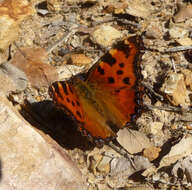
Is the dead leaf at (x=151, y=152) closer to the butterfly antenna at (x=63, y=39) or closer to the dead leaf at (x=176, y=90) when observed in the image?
the dead leaf at (x=176, y=90)

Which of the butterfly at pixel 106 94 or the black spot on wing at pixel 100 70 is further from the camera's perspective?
the black spot on wing at pixel 100 70

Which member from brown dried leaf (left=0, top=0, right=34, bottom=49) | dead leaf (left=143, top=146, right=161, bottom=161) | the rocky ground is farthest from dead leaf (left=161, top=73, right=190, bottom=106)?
brown dried leaf (left=0, top=0, right=34, bottom=49)

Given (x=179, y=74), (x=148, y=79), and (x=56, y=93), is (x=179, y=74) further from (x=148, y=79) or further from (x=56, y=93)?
(x=56, y=93)

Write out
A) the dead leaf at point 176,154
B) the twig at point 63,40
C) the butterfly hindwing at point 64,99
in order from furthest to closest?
the twig at point 63,40
the dead leaf at point 176,154
the butterfly hindwing at point 64,99

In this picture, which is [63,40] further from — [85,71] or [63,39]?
[85,71]

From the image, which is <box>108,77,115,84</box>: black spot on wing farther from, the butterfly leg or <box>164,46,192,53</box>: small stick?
<box>164,46,192,53</box>: small stick

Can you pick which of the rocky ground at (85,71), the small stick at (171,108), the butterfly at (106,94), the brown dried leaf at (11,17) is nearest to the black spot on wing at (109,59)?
the butterfly at (106,94)

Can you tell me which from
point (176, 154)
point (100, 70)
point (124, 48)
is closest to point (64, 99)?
point (100, 70)

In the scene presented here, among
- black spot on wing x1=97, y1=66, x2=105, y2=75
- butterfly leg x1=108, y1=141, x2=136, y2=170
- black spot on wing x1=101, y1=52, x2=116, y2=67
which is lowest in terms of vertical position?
butterfly leg x1=108, y1=141, x2=136, y2=170
